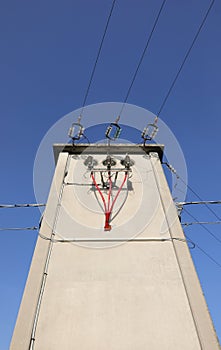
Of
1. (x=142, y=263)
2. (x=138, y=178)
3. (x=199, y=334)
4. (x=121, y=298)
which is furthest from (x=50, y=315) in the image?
A: (x=138, y=178)

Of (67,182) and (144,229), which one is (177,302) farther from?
(67,182)

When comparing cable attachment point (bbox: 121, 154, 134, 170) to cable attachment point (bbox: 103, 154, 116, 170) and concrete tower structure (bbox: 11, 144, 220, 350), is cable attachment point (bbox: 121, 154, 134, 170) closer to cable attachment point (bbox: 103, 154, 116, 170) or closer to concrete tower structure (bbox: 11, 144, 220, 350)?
cable attachment point (bbox: 103, 154, 116, 170)

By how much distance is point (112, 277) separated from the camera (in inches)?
157

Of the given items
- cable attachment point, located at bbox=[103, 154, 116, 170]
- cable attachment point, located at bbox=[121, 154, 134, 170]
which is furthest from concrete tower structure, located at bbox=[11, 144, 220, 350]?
cable attachment point, located at bbox=[103, 154, 116, 170]

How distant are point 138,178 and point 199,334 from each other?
12.9 ft

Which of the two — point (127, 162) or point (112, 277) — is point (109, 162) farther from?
point (112, 277)

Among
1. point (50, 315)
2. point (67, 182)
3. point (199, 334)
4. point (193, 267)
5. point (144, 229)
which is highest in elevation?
point (67, 182)

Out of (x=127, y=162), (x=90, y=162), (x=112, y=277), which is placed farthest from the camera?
(x=90, y=162)

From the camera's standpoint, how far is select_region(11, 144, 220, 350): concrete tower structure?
3.20 metres

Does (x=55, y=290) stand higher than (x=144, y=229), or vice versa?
(x=144, y=229)

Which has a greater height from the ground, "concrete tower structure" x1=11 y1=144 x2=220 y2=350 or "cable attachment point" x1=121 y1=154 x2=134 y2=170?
"cable attachment point" x1=121 y1=154 x2=134 y2=170

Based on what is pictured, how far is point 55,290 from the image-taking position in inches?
148

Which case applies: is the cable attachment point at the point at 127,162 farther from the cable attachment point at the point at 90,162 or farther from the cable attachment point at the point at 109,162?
the cable attachment point at the point at 90,162

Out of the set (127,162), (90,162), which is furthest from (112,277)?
(90,162)
